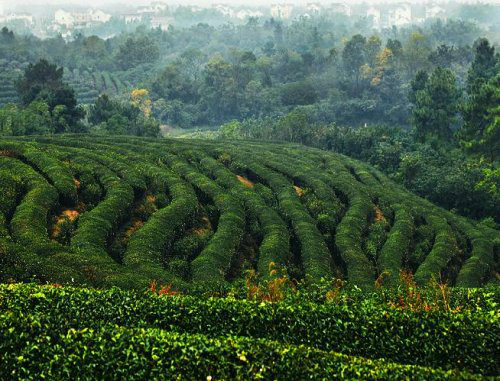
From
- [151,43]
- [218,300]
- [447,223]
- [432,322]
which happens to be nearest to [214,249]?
[218,300]

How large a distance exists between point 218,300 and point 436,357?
6.93m

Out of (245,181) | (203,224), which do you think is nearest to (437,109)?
(245,181)

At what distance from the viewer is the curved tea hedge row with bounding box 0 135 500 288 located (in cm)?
2739

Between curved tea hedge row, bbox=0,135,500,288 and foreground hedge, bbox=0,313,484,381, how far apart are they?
8.46m

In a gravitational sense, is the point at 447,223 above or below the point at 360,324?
below

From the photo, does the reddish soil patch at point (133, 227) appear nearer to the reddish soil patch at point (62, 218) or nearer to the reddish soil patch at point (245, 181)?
the reddish soil patch at point (62, 218)

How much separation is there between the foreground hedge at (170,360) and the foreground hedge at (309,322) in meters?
1.43

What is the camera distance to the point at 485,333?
16.0m

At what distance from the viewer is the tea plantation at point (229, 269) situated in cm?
1424

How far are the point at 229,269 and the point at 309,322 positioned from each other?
15.4m

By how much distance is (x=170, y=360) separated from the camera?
46.1ft

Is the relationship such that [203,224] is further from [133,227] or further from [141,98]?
[141,98]

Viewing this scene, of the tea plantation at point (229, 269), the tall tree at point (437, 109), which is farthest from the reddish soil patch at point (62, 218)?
the tall tree at point (437, 109)

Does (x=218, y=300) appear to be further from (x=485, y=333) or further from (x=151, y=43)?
(x=151, y=43)
